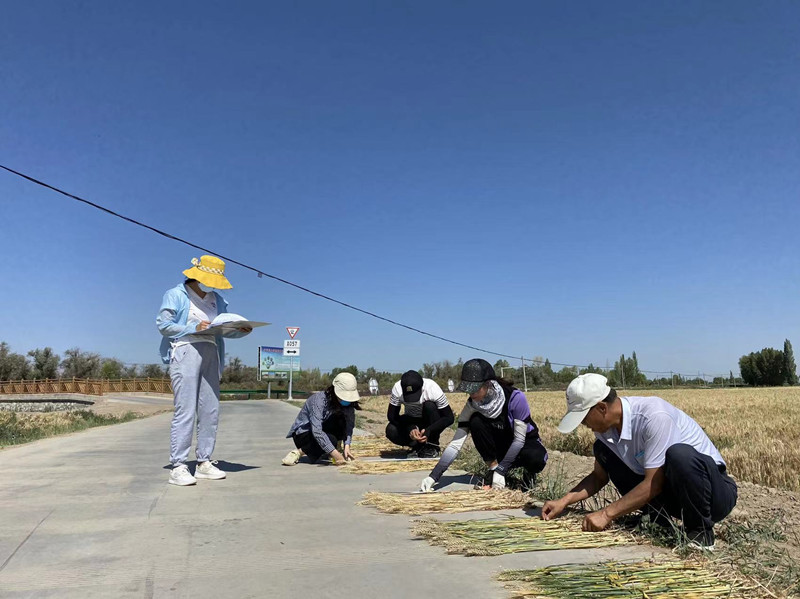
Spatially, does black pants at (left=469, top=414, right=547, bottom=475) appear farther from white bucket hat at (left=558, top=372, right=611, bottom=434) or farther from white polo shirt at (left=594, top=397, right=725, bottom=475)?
white bucket hat at (left=558, top=372, right=611, bottom=434)

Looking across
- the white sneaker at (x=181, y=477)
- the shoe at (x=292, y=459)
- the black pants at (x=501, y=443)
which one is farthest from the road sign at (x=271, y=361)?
the black pants at (x=501, y=443)

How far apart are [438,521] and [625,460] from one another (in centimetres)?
108

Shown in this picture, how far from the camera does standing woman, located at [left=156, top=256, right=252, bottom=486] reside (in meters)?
4.40

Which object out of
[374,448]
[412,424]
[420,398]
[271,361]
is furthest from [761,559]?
[271,361]

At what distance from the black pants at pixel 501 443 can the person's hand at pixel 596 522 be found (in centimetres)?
122

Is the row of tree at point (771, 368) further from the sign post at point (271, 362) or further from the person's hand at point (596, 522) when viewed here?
the person's hand at point (596, 522)

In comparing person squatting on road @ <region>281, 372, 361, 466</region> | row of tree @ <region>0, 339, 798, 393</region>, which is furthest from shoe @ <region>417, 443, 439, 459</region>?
row of tree @ <region>0, 339, 798, 393</region>

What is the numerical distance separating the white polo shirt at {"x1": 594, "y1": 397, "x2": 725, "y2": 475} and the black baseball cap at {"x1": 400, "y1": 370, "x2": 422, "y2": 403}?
3246 mm

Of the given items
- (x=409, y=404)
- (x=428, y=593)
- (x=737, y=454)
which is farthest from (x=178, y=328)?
(x=737, y=454)

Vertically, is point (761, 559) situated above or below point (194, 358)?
below

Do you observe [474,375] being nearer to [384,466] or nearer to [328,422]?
[384,466]

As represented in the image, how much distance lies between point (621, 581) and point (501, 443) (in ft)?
7.41

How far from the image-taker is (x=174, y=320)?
450 centimetres

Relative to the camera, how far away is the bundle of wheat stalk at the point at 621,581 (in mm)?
1941
